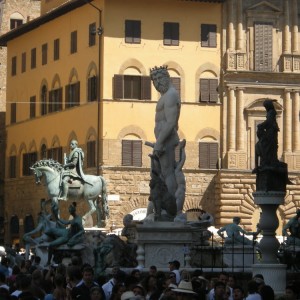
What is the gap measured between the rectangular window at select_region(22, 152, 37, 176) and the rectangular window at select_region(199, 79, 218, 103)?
10402 mm

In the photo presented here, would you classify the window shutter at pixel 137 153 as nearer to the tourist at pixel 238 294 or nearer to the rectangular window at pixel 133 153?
the rectangular window at pixel 133 153

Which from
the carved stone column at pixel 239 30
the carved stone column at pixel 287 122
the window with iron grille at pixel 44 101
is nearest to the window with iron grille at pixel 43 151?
the window with iron grille at pixel 44 101

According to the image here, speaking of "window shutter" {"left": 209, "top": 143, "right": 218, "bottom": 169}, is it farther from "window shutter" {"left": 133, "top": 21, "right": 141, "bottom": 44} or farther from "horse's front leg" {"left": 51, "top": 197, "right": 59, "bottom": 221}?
"horse's front leg" {"left": 51, "top": 197, "right": 59, "bottom": 221}

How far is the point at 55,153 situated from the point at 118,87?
623cm

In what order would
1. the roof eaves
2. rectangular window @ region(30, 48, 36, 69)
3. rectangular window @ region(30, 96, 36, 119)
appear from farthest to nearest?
rectangular window @ region(30, 48, 36, 69), rectangular window @ region(30, 96, 36, 119), the roof eaves

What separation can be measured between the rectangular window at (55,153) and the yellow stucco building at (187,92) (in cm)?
183

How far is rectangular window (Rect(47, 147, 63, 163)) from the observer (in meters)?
65.6

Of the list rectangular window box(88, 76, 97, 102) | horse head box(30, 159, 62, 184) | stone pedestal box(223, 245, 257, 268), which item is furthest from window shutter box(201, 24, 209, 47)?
stone pedestal box(223, 245, 257, 268)

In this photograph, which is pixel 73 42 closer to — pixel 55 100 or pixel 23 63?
pixel 55 100

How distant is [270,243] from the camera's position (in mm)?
23766

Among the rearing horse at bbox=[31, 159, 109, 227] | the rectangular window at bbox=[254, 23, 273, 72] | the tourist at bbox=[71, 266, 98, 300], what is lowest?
the tourist at bbox=[71, 266, 98, 300]

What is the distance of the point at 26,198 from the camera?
227 ft

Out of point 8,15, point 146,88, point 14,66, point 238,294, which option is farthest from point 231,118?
point 238,294

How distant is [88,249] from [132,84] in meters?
33.0
